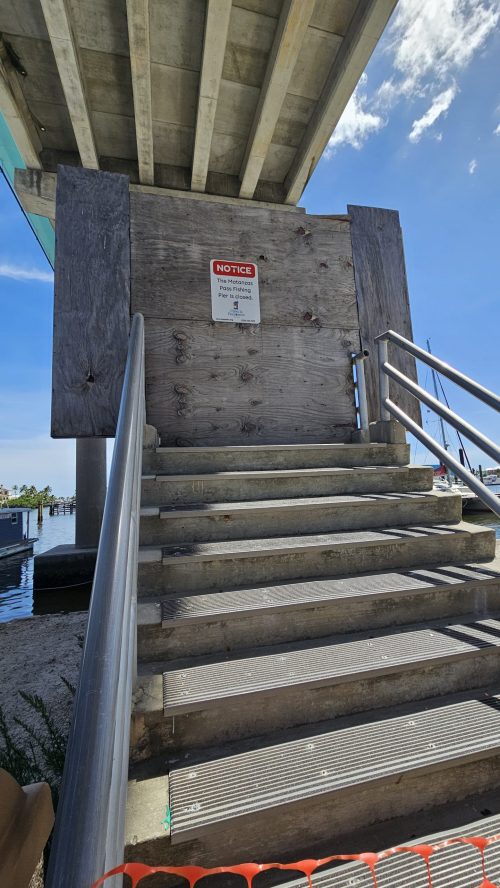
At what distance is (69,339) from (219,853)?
2994mm

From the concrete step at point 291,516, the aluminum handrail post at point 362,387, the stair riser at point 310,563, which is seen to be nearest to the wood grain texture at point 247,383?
the aluminum handrail post at point 362,387

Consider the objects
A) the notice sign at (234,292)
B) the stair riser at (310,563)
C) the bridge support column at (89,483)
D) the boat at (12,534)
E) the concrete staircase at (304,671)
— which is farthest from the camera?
the boat at (12,534)

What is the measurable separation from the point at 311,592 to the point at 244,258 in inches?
118

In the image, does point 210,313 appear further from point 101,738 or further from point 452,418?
point 101,738

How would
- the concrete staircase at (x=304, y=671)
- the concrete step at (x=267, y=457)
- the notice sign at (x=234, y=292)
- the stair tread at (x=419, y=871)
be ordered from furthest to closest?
the notice sign at (x=234, y=292) < the concrete step at (x=267, y=457) < the concrete staircase at (x=304, y=671) < the stair tread at (x=419, y=871)

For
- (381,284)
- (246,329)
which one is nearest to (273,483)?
(246,329)

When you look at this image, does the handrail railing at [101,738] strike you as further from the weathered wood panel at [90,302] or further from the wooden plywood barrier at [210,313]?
the wooden plywood barrier at [210,313]

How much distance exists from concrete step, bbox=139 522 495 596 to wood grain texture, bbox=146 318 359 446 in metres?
1.46

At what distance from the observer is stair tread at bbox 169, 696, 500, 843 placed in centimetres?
106

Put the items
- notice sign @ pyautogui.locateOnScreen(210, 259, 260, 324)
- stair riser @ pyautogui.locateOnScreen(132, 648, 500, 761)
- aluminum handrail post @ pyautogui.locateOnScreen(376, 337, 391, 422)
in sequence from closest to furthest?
stair riser @ pyautogui.locateOnScreen(132, 648, 500, 761)
aluminum handrail post @ pyautogui.locateOnScreen(376, 337, 391, 422)
notice sign @ pyautogui.locateOnScreen(210, 259, 260, 324)

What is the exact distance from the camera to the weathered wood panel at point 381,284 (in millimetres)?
3709

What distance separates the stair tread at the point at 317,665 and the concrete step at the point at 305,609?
9cm

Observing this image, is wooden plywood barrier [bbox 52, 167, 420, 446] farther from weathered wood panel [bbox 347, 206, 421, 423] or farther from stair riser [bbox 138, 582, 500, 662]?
stair riser [bbox 138, 582, 500, 662]

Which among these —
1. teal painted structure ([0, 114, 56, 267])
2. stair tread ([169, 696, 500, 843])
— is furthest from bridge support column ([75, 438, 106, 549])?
stair tread ([169, 696, 500, 843])
